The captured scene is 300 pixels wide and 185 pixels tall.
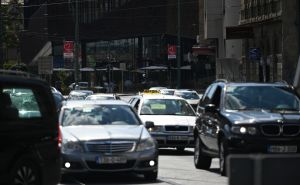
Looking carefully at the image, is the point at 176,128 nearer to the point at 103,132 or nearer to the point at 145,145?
the point at 145,145

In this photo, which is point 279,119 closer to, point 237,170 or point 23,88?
point 23,88

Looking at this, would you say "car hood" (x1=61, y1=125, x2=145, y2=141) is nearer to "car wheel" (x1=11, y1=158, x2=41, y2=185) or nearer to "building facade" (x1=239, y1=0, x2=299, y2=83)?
"car wheel" (x1=11, y1=158, x2=41, y2=185)

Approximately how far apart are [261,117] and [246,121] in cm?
30

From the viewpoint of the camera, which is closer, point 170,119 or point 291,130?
point 291,130

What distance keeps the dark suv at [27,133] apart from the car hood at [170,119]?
29.6 feet

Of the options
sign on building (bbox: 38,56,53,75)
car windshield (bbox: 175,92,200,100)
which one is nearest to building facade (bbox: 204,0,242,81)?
car windshield (bbox: 175,92,200,100)

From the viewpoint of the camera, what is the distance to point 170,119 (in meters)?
20.1

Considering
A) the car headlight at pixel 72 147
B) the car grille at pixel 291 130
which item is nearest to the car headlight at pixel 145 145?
the car headlight at pixel 72 147

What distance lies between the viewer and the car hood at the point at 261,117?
13086mm

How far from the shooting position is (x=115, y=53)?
333 feet

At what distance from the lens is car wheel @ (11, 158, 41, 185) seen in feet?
31.8

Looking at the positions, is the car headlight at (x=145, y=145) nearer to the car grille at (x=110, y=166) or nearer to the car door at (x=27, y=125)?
the car grille at (x=110, y=166)

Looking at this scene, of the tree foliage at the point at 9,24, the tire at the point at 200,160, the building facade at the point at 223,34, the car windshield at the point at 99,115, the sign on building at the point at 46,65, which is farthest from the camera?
the tree foliage at the point at 9,24

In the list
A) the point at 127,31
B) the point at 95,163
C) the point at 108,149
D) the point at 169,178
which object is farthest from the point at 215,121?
the point at 127,31
